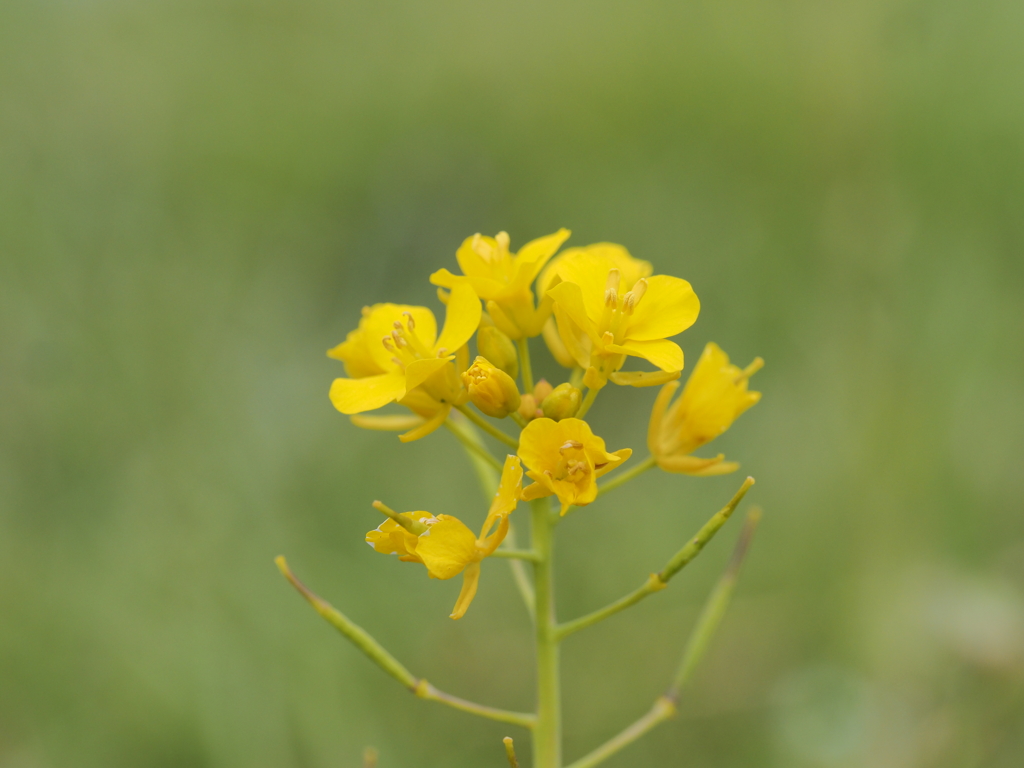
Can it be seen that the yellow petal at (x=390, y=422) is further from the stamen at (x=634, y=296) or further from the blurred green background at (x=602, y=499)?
the blurred green background at (x=602, y=499)

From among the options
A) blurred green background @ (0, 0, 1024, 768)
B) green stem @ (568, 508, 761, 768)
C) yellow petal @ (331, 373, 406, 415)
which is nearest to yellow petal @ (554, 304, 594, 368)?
yellow petal @ (331, 373, 406, 415)

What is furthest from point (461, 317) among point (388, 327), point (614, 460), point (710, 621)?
point (710, 621)

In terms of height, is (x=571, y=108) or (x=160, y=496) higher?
(x=571, y=108)

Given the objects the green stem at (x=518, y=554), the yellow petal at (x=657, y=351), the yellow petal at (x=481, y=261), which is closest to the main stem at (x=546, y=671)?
the green stem at (x=518, y=554)

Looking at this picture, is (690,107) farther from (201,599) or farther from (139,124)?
(201,599)

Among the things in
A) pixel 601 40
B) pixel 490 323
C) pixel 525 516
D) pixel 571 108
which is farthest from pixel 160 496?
pixel 601 40

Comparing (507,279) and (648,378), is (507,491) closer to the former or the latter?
(648,378)

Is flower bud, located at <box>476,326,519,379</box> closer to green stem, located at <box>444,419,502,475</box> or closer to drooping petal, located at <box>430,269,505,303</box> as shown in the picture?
drooping petal, located at <box>430,269,505,303</box>
